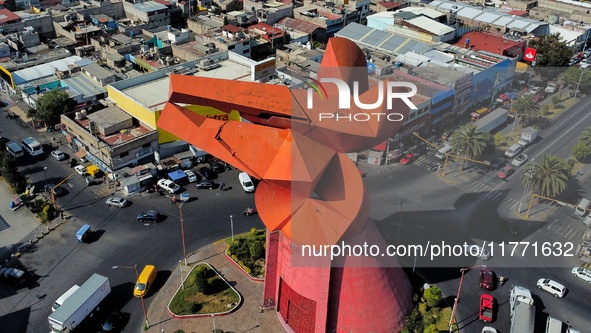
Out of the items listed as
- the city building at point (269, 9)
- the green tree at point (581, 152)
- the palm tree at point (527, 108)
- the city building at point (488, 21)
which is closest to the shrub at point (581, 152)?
the green tree at point (581, 152)

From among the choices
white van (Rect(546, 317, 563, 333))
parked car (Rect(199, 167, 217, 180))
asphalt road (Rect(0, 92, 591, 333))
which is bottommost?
asphalt road (Rect(0, 92, 591, 333))

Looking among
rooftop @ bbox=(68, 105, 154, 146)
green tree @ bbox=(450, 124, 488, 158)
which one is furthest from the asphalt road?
rooftop @ bbox=(68, 105, 154, 146)

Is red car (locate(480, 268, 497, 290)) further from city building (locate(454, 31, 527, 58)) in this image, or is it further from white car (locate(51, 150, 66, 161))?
city building (locate(454, 31, 527, 58))

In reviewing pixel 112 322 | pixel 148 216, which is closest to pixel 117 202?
pixel 148 216

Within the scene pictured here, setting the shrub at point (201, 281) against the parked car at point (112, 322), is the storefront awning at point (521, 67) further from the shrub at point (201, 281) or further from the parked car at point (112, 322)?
the parked car at point (112, 322)

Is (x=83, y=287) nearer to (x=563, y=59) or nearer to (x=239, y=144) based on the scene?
(x=239, y=144)

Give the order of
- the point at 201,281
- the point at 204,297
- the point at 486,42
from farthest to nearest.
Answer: the point at 486,42
the point at 204,297
the point at 201,281

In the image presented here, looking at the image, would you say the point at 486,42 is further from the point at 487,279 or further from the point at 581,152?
the point at 487,279
